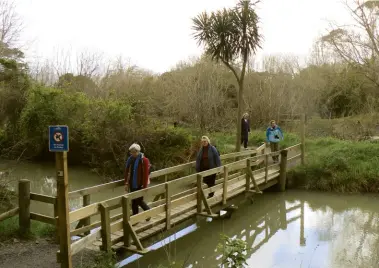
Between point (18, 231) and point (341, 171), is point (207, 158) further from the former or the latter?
point (341, 171)

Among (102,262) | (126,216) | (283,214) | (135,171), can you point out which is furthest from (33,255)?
(283,214)

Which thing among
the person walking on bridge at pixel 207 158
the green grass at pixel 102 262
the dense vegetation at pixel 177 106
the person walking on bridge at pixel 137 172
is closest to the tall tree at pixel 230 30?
the dense vegetation at pixel 177 106

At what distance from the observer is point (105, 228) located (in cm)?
607

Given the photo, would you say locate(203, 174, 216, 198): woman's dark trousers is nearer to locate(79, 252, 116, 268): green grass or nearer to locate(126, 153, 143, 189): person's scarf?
locate(126, 153, 143, 189): person's scarf

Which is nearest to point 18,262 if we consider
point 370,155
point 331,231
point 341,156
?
point 331,231

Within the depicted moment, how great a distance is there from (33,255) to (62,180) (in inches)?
91.4

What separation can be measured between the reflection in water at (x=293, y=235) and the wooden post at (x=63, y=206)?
1538 millimetres

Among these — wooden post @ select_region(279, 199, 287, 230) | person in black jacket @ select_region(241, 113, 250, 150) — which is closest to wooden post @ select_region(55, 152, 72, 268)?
wooden post @ select_region(279, 199, 287, 230)

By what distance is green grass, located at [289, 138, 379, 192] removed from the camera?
1280cm

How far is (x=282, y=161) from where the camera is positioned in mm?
12758

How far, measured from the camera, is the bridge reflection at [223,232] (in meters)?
7.52

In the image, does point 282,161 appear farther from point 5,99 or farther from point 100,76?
point 100,76

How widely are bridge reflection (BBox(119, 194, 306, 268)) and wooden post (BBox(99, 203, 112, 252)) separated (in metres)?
0.93

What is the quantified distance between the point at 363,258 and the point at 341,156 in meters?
6.44
